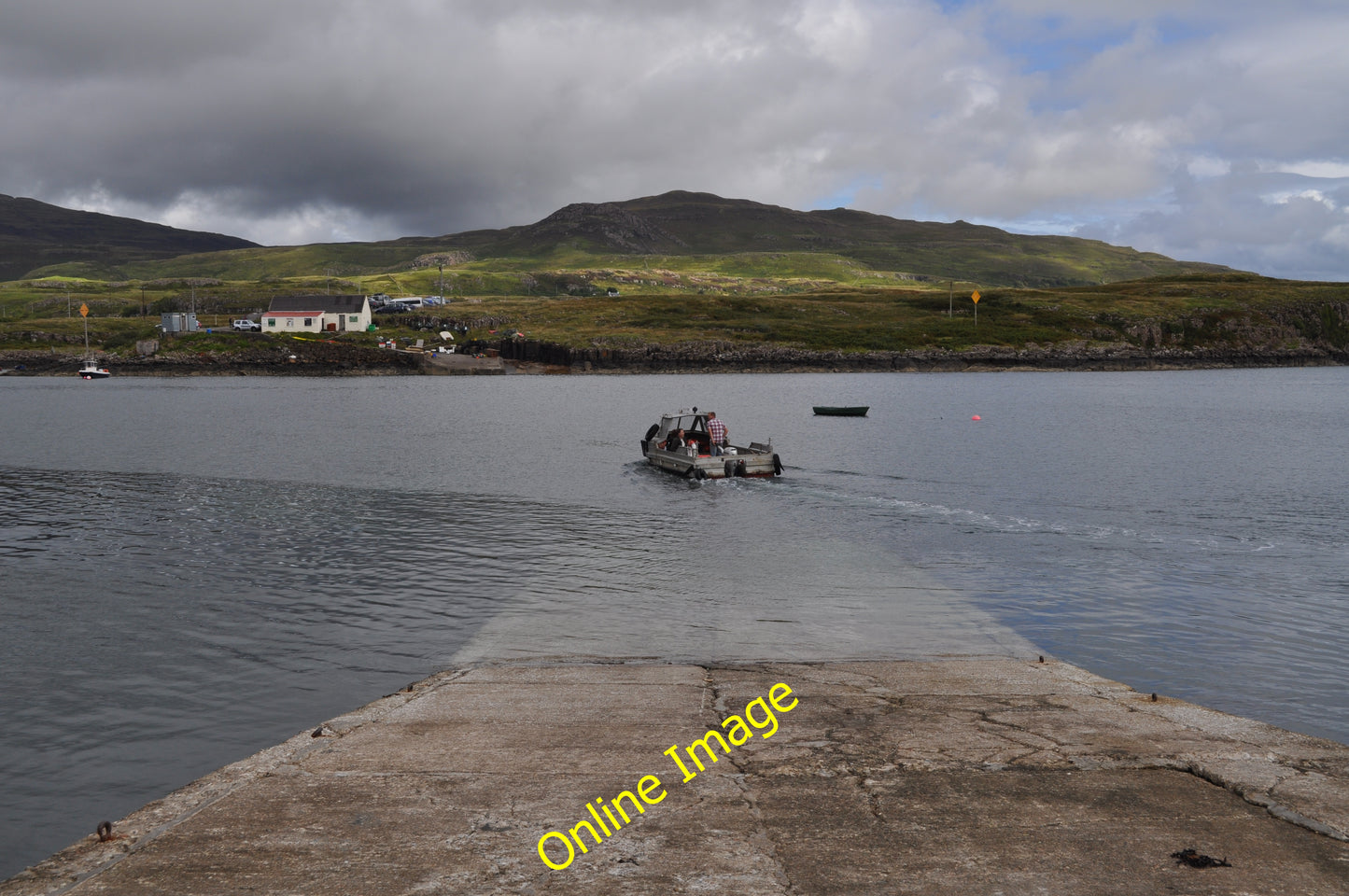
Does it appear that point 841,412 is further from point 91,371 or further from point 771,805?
point 91,371

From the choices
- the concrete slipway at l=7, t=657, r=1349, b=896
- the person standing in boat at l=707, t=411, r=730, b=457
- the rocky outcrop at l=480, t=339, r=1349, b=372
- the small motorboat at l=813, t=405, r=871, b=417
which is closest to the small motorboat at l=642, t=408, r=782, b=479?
the person standing in boat at l=707, t=411, r=730, b=457

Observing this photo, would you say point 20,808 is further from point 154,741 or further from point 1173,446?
point 1173,446

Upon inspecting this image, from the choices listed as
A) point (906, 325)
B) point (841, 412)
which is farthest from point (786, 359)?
point (841, 412)

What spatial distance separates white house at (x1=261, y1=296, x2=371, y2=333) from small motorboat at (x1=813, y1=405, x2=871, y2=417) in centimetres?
11312

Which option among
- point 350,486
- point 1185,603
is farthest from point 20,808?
point 350,486

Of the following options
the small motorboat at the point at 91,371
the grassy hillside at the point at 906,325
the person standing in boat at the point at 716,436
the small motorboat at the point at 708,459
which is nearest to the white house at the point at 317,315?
the grassy hillside at the point at 906,325

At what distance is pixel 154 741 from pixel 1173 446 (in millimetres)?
60054

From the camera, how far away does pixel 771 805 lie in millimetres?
9062

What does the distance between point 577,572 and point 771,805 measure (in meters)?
16.0

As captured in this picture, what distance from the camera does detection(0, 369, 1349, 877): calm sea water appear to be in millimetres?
14750

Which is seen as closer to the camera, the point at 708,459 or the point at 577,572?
the point at 577,572

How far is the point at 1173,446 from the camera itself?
189ft

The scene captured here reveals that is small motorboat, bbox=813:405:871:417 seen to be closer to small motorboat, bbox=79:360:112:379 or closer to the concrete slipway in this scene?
the concrete slipway

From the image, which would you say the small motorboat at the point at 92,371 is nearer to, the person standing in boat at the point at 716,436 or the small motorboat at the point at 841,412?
the small motorboat at the point at 841,412
